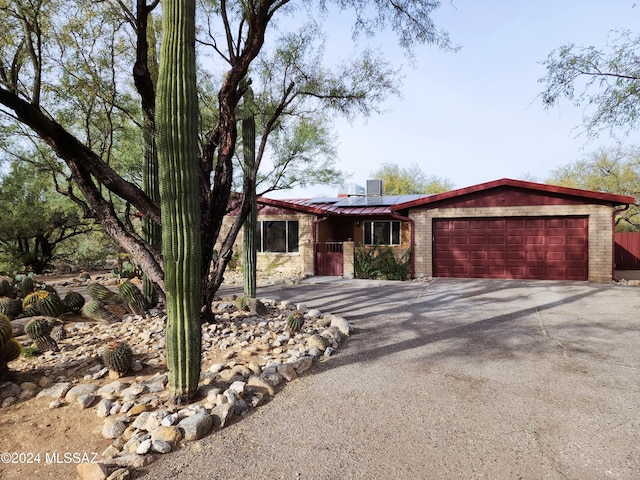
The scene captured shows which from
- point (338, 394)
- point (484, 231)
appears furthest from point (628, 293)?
point (338, 394)

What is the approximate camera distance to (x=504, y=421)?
9.77 feet

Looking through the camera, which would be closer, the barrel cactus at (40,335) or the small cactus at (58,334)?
the barrel cactus at (40,335)

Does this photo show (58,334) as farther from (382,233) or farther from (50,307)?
(382,233)

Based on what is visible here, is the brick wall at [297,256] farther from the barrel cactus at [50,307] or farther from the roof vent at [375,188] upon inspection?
the barrel cactus at [50,307]

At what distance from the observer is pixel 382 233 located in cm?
1588

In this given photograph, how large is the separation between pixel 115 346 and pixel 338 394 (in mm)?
2631

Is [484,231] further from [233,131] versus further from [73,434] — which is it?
[73,434]

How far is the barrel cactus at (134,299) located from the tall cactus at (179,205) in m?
3.78

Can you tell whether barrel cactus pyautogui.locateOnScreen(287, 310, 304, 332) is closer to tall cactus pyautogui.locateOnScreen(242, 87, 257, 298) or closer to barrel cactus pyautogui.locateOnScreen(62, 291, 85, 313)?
tall cactus pyautogui.locateOnScreen(242, 87, 257, 298)

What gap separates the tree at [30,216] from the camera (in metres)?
13.0

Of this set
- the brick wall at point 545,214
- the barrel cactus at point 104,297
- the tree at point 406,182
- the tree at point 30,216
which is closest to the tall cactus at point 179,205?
the barrel cactus at point 104,297

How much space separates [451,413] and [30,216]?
1598cm

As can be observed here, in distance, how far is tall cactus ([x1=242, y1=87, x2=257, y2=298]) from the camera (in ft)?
22.9

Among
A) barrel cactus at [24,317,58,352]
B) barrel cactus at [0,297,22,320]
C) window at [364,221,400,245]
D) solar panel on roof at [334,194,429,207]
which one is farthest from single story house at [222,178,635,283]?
barrel cactus at [24,317,58,352]
